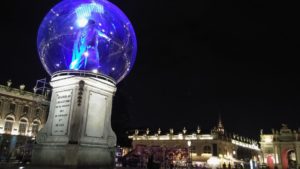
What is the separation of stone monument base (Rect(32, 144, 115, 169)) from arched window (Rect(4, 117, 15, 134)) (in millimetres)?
46494

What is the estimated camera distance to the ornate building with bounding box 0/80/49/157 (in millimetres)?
52594

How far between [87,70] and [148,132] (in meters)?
78.6

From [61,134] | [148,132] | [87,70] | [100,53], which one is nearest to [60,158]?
[61,134]

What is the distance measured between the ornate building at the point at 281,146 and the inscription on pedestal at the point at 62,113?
7548cm

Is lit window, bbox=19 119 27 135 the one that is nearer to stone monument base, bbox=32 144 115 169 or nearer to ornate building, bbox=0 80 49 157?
ornate building, bbox=0 80 49 157

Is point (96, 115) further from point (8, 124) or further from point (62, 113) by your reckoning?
point (8, 124)

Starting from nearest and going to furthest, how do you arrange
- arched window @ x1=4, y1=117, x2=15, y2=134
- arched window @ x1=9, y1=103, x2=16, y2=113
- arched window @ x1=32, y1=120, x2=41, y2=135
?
arched window @ x1=4, y1=117, x2=15, y2=134, arched window @ x1=9, y1=103, x2=16, y2=113, arched window @ x1=32, y1=120, x2=41, y2=135

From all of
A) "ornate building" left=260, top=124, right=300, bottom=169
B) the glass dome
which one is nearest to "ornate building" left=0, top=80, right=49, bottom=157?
the glass dome

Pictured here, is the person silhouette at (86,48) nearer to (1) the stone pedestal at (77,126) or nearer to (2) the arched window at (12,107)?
(1) the stone pedestal at (77,126)

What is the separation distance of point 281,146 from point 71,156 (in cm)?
8112

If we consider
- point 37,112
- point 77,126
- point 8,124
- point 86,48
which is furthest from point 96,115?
point 37,112

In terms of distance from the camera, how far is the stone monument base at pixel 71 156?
11.8m

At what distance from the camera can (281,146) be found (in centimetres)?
7969

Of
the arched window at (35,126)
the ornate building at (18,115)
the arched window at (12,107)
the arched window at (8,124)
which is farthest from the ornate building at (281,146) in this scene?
the arched window at (12,107)
